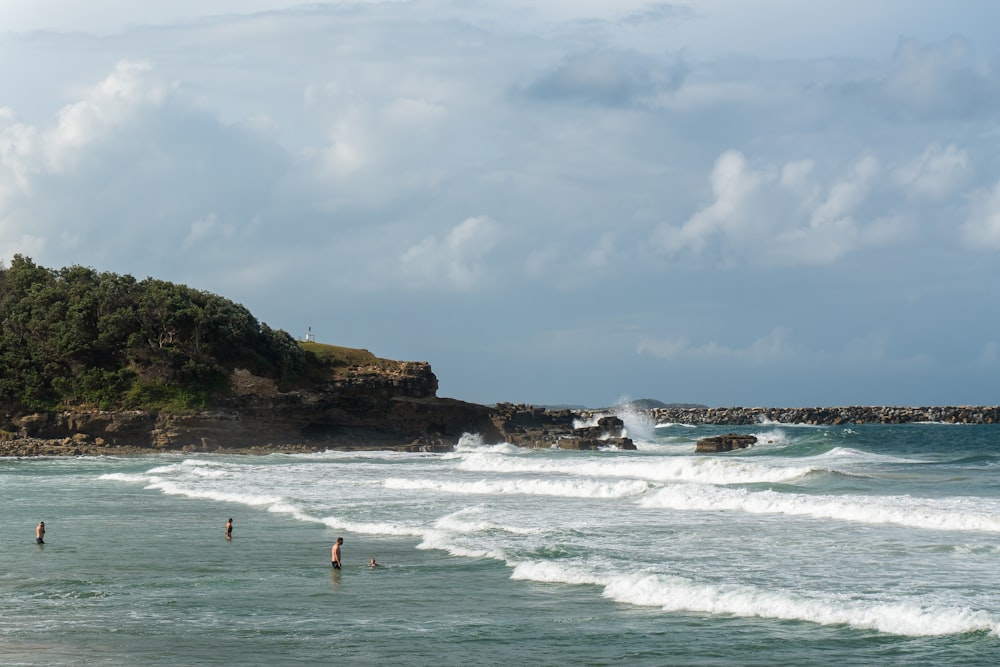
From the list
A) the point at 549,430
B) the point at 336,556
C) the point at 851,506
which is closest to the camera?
the point at 336,556

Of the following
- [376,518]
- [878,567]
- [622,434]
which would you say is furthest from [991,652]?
[622,434]

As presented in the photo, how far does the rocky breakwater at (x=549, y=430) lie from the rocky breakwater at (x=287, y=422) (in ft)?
3.46

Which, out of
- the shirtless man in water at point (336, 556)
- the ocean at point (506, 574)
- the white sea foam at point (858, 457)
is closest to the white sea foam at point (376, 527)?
the ocean at point (506, 574)

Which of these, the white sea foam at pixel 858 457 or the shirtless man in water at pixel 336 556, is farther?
the white sea foam at pixel 858 457

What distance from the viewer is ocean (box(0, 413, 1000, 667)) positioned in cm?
1320

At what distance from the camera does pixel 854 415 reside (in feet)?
400

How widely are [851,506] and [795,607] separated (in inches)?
474

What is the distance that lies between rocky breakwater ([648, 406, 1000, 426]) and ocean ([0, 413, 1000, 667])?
293 feet

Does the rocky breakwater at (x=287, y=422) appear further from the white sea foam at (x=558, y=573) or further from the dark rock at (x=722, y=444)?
the white sea foam at (x=558, y=573)

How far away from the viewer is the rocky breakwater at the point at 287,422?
5634 cm

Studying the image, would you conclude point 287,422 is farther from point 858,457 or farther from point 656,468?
point 858,457

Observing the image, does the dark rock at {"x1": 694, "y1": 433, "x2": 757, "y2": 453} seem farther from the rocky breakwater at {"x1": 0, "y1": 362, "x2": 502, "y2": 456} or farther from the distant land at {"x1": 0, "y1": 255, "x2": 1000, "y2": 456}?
the rocky breakwater at {"x1": 0, "y1": 362, "x2": 502, "y2": 456}

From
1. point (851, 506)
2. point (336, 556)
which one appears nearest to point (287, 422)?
point (851, 506)

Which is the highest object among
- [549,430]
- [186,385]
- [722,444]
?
[186,385]
